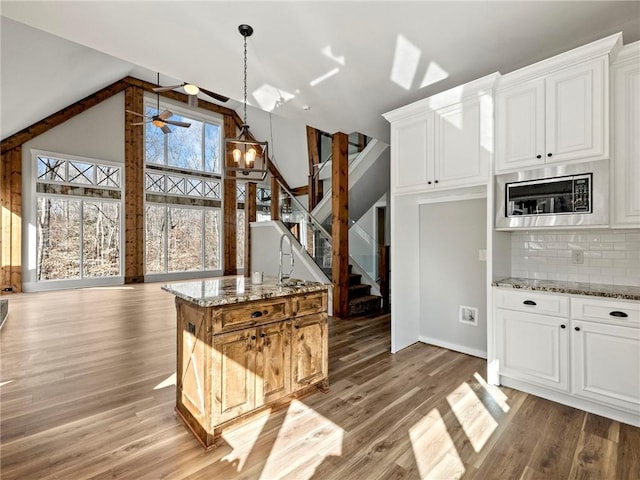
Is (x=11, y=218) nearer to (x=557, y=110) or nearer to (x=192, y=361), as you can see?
(x=192, y=361)

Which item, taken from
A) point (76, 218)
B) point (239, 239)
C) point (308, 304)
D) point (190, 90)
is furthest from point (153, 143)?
point (308, 304)

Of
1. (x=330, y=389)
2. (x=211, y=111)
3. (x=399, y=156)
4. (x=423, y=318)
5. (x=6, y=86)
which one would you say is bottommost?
(x=330, y=389)

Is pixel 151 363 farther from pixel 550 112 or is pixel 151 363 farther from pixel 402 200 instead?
pixel 550 112

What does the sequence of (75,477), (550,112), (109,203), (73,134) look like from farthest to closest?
1. (109,203)
2. (73,134)
3. (550,112)
4. (75,477)

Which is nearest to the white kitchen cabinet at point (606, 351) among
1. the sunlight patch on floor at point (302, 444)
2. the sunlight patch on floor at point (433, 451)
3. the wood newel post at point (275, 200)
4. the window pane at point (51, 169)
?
the sunlight patch on floor at point (433, 451)

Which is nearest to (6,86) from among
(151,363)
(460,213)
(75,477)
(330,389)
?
(151,363)

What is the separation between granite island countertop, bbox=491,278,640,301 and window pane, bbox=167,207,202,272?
9306 mm

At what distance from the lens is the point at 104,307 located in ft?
19.0

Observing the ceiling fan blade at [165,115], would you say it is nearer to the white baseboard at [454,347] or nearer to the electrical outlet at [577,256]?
the white baseboard at [454,347]

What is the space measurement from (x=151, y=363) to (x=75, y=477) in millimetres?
1636

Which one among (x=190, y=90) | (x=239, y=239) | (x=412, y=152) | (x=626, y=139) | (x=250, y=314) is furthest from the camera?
(x=239, y=239)

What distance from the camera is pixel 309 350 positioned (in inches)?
101

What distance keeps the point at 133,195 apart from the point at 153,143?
1775mm

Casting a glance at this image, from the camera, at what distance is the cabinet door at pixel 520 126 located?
2.63 metres
